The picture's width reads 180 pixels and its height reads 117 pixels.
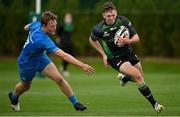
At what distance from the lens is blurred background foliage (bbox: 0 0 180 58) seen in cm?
3753

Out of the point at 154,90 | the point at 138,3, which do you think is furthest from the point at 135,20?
the point at 154,90

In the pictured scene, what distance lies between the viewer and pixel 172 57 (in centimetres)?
3847

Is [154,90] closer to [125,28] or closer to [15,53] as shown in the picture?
[125,28]

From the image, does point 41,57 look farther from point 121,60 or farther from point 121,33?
point 121,33

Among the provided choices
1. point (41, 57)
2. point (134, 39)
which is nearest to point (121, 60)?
point (134, 39)

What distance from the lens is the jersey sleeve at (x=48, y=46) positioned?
1465 centimetres

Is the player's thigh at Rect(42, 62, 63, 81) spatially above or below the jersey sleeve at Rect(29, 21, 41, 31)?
below

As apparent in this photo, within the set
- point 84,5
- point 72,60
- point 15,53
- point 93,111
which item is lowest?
point 15,53

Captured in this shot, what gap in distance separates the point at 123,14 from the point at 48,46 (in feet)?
74.3

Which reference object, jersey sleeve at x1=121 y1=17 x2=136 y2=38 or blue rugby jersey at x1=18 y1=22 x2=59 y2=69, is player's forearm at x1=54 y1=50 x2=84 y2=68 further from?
jersey sleeve at x1=121 y1=17 x2=136 y2=38

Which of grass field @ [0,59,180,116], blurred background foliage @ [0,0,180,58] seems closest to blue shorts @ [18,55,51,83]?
grass field @ [0,59,180,116]

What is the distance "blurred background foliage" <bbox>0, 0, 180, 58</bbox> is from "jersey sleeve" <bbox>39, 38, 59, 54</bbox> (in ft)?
73.7

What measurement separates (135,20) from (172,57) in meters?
2.87

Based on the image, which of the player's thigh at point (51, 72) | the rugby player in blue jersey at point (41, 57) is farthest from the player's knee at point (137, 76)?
the player's thigh at point (51, 72)
